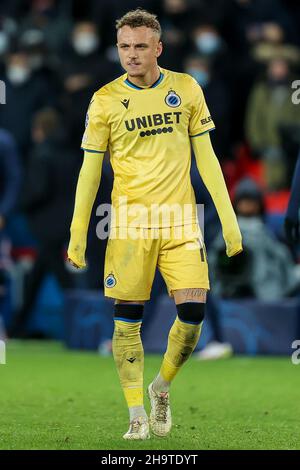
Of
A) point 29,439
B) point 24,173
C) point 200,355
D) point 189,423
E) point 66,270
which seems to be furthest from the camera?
point 24,173

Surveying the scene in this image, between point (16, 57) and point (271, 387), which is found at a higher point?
point (16, 57)

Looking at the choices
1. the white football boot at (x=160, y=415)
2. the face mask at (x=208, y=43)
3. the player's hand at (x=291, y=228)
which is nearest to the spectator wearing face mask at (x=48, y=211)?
the face mask at (x=208, y=43)

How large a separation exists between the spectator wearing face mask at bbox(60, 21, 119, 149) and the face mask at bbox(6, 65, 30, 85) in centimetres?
48

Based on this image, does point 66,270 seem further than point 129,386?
Yes

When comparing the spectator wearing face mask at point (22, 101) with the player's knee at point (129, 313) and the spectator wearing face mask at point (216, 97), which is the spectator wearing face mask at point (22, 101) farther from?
the player's knee at point (129, 313)

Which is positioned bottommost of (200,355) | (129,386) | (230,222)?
(200,355)

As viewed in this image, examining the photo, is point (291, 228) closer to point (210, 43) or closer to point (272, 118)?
point (272, 118)

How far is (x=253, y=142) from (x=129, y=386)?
9.42 metres

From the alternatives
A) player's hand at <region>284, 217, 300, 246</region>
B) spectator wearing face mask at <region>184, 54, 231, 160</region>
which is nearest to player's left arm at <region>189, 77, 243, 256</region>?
player's hand at <region>284, 217, 300, 246</region>

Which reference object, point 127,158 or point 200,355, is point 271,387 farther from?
point 127,158

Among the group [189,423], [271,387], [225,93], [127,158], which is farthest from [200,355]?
[127,158]

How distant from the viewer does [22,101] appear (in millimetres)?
18047

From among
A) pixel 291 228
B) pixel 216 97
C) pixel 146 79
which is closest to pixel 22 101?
pixel 216 97

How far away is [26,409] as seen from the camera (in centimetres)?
964
